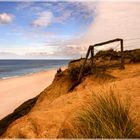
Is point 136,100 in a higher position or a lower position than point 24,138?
higher

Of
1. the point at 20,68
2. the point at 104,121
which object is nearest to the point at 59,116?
the point at 104,121

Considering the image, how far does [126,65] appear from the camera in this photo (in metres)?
15.3

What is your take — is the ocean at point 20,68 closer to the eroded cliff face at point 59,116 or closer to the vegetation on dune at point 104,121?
the eroded cliff face at point 59,116

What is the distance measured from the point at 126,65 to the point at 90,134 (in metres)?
8.61

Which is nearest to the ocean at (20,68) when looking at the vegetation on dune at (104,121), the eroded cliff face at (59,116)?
the eroded cliff face at (59,116)

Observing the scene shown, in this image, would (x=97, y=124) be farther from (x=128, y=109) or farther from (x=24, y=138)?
(x=24, y=138)

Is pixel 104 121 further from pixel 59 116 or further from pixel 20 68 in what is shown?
pixel 20 68

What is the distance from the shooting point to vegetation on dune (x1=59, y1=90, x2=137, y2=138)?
681cm

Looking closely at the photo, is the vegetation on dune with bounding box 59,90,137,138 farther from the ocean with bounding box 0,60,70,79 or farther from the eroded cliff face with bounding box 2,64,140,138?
the ocean with bounding box 0,60,70,79

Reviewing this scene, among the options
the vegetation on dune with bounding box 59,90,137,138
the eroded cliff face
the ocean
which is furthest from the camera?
the ocean

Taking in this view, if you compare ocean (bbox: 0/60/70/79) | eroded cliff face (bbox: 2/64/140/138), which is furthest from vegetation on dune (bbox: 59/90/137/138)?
ocean (bbox: 0/60/70/79)

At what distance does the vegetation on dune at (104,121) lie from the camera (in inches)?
268

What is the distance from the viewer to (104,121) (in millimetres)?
7020

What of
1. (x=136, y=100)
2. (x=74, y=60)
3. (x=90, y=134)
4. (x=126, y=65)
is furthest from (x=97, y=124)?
(x=74, y=60)
